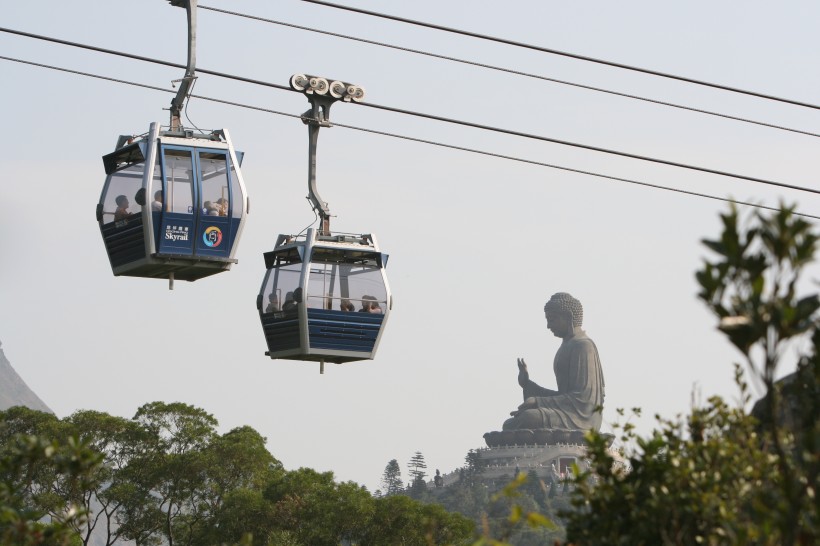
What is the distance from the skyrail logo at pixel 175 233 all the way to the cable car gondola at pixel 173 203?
0.5 inches

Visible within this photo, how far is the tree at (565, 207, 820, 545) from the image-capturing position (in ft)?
23.3

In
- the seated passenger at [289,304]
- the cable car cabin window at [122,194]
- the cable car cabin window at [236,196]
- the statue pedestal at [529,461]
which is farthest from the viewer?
the statue pedestal at [529,461]

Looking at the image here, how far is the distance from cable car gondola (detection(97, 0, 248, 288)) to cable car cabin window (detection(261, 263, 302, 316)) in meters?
1.04

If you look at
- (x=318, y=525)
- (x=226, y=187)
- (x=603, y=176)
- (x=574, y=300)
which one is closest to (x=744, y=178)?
(x=603, y=176)

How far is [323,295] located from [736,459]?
12319mm

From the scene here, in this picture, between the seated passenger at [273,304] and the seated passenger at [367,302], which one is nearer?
the seated passenger at [273,304]

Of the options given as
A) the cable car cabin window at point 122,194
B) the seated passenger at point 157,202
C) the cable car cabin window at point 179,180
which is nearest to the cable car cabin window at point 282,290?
the cable car cabin window at point 179,180

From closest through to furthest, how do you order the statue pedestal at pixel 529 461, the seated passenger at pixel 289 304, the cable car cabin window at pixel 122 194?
1. the cable car cabin window at pixel 122 194
2. the seated passenger at pixel 289 304
3. the statue pedestal at pixel 529 461

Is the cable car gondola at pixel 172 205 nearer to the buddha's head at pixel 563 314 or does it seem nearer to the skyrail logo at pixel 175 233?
the skyrail logo at pixel 175 233

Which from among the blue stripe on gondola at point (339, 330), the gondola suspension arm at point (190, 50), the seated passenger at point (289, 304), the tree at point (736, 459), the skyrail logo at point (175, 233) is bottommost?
the tree at point (736, 459)

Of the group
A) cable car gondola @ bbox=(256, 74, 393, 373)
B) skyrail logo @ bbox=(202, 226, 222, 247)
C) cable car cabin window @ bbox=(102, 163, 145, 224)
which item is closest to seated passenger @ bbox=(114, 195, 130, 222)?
cable car cabin window @ bbox=(102, 163, 145, 224)

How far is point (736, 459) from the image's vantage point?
9.92 meters

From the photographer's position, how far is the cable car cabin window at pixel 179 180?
68.0 feet

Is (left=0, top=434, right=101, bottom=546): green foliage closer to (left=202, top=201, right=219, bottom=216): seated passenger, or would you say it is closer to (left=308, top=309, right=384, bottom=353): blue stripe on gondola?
(left=202, top=201, right=219, bottom=216): seated passenger
